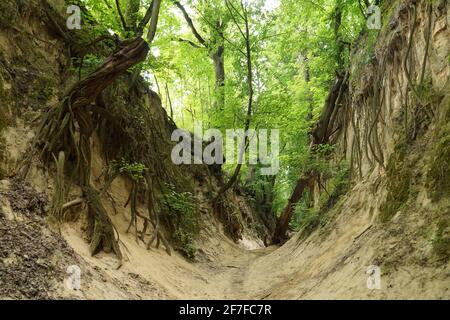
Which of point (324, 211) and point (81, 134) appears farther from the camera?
point (324, 211)

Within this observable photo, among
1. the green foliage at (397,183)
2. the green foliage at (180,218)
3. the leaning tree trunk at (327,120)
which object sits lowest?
the green foliage at (180,218)

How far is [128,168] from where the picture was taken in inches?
310

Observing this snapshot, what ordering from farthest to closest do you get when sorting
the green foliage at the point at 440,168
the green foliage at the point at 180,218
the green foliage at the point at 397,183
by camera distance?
1. the green foliage at the point at 180,218
2. the green foliage at the point at 397,183
3. the green foliage at the point at 440,168

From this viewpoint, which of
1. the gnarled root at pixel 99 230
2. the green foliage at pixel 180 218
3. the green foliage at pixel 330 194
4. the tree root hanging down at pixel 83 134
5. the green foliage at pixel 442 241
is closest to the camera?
the green foliage at pixel 442 241

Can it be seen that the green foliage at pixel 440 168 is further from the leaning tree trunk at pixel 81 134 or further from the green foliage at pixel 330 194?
the leaning tree trunk at pixel 81 134

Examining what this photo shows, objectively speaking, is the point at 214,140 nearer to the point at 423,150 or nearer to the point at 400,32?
the point at 400,32

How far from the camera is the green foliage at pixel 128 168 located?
310 inches

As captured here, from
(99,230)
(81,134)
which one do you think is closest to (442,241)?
(99,230)

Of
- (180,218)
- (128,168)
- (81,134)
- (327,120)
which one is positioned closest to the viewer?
(81,134)

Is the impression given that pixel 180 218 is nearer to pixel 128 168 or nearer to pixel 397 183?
pixel 128 168

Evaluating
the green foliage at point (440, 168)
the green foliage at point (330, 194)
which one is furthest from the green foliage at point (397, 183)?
the green foliage at point (330, 194)

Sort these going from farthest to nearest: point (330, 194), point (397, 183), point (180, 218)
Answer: point (180, 218)
point (330, 194)
point (397, 183)

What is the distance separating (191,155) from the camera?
48.1ft
